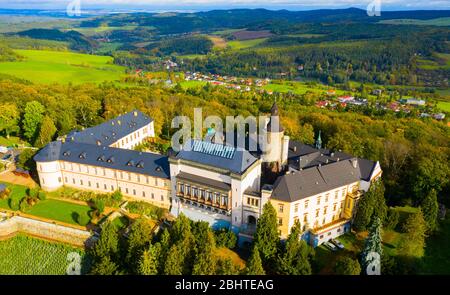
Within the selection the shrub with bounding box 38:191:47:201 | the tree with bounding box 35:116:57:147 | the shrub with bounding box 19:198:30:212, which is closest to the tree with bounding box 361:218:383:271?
the shrub with bounding box 38:191:47:201

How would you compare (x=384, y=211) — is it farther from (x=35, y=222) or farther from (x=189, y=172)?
(x=35, y=222)

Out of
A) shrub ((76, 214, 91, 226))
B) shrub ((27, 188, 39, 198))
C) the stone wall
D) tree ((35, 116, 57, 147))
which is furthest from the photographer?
tree ((35, 116, 57, 147))

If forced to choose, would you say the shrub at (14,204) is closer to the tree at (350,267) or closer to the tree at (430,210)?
the tree at (350,267)

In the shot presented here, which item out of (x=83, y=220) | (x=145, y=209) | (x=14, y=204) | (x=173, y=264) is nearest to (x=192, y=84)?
(x=145, y=209)

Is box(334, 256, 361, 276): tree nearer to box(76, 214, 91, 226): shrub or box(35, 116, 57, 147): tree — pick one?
box(76, 214, 91, 226): shrub

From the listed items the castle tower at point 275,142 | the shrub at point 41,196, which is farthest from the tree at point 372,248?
the shrub at point 41,196
